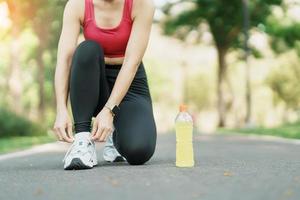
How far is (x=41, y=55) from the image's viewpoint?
1388 inches

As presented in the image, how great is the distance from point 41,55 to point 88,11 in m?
29.0

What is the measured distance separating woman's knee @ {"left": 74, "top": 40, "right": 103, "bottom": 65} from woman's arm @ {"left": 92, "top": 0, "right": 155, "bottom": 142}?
1.00ft

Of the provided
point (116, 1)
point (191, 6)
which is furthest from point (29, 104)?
point (116, 1)

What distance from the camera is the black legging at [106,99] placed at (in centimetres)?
622

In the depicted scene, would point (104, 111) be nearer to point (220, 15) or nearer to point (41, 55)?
point (41, 55)

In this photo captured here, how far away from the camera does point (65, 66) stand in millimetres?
6426

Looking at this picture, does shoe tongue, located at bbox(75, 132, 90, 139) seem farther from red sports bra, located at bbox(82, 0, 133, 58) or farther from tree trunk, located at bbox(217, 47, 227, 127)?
tree trunk, located at bbox(217, 47, 227, 127)

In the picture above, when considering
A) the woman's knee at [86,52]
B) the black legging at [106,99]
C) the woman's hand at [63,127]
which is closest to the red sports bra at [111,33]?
the black legging at [106,99]

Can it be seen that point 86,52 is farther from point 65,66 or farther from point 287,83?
point 287,83

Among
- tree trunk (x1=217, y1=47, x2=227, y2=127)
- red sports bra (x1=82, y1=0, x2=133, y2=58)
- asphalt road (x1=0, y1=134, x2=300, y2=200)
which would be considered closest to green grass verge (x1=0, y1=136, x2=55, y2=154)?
red sports bra (x1=82, y1=0, x2=133, y2=58)

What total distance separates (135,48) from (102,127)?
84 centimetres

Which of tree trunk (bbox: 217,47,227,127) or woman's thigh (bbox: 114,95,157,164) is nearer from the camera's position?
woman's thigh (bbox: 114,95,157,164)

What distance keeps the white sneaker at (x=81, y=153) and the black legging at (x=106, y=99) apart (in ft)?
0.39

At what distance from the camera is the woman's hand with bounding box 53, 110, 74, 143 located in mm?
5957
